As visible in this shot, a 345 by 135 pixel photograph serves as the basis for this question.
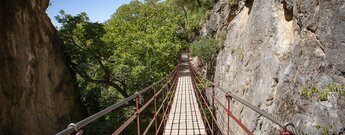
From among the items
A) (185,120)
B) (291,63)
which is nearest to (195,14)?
(185,120)

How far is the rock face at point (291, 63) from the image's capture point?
143 inches

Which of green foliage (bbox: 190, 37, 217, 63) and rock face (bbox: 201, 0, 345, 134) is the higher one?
green foliage (bbox: 190, 37, 217, 63)

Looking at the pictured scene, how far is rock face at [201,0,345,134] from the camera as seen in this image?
3.64 m

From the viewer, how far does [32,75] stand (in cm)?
1264

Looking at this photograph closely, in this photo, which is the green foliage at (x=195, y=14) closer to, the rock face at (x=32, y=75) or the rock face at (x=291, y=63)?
the rock face at (x=32, y=75)

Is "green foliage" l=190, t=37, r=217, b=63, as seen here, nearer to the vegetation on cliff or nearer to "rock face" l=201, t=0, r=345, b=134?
the vegetation on cliff

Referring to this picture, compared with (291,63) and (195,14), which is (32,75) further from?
(195,14)

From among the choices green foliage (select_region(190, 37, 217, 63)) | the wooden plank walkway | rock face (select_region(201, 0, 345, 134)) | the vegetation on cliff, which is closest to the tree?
the vegetation on cliff

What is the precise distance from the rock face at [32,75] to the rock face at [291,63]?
28.0 feet

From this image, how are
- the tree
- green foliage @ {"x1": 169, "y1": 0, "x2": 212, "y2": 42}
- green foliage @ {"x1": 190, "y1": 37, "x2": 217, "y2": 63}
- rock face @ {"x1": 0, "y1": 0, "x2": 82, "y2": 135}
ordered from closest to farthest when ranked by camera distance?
rock face @ {"x1": 0, "y1": 0, "x2": 82, "y2": 135} < green foliage @ {"x1": 190, "y1": 37, "x2": 217, "y2": 63} < the tree < green foliage @ {"x1": 169, "y1": 0, "x2": 212, "y2": 42}

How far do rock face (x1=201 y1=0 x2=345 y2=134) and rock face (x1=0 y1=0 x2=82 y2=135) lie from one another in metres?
8.53

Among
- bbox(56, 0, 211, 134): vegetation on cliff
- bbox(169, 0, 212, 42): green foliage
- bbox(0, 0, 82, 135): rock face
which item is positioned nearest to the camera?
bbox(0, 0, 82, 135): rock face

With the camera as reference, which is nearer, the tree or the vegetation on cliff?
the vegetation on cliff

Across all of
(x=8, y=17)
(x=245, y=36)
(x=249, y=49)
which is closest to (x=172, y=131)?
(x=249, y=49)
